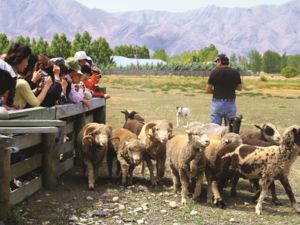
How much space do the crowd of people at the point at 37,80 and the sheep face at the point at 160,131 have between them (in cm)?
162

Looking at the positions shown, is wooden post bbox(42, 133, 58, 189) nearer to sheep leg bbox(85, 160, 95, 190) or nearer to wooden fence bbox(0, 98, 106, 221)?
wooden fence bbox(0, 98, 106, 221)

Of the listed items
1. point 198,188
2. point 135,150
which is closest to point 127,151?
point 135,150

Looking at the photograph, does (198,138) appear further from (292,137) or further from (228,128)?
(228,128)

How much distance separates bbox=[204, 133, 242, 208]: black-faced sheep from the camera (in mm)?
8125

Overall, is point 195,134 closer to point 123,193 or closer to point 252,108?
point 123,193

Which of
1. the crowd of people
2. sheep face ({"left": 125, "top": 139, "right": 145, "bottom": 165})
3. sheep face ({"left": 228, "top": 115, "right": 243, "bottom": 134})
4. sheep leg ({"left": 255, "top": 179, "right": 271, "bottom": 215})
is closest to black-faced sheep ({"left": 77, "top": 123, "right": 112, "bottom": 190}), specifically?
sheep face ({"left": 125, "top": 139, "right": 145, "bottom": 165})

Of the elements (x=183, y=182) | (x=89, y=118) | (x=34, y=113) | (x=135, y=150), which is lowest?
(x=183, y=182)

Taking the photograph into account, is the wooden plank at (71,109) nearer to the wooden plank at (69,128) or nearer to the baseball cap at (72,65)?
the wooden plank at (69,128)

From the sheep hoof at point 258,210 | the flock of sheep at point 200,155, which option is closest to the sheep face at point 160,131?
the flock of sheep at point 200,155

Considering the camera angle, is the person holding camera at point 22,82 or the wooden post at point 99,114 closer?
the person holding camera at point 22,82

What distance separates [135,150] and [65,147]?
1.39 m

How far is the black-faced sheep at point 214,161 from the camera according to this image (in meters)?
8.12

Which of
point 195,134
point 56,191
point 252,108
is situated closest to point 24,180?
point 56,191

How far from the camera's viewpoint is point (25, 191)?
7543 millimetres
